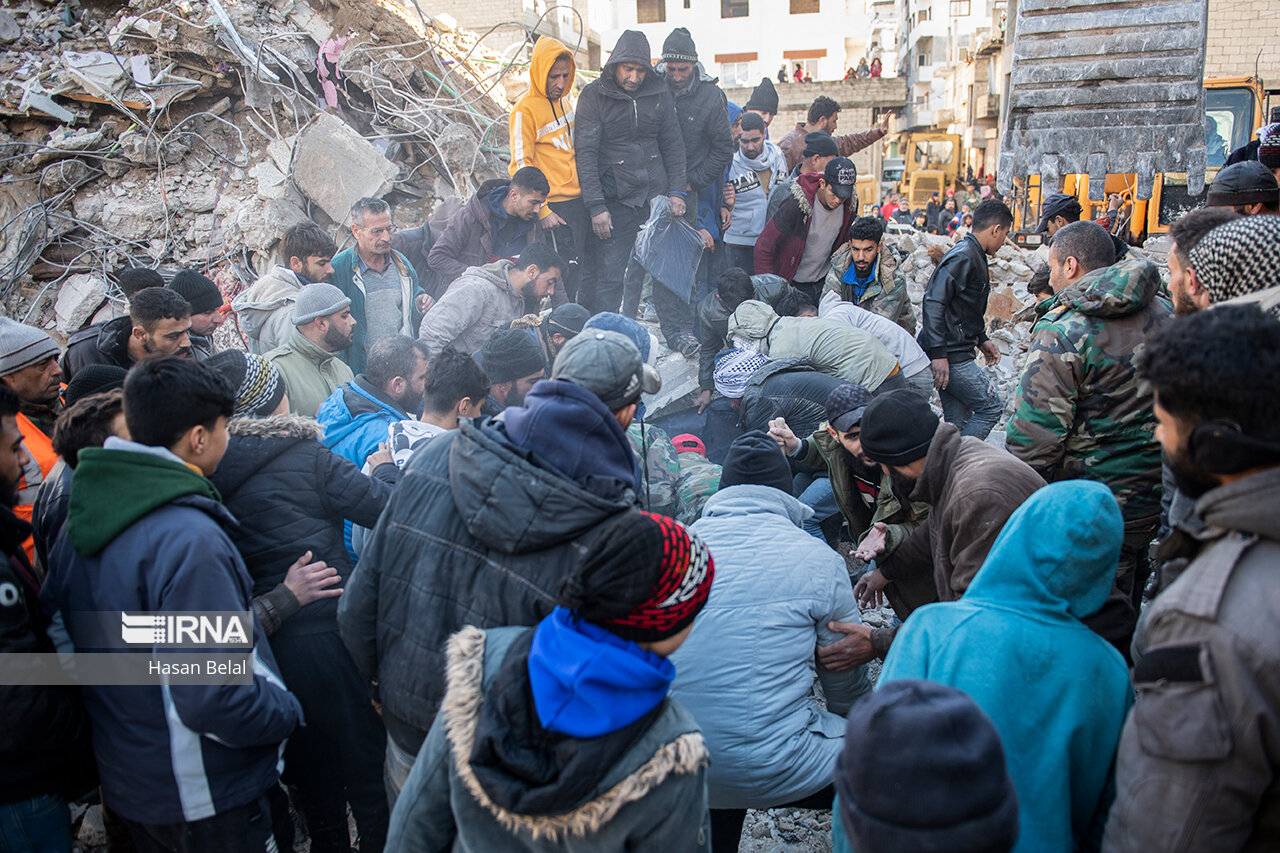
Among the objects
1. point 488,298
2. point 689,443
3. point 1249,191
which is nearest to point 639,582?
point 689,443

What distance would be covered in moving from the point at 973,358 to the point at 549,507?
181 inches

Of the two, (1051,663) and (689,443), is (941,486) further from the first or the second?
(689,443)

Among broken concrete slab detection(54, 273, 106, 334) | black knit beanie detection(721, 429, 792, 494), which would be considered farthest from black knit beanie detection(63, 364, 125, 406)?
broken concrete slab detection(54, 273, 106, 334)

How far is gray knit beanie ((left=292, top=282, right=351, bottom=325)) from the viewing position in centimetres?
394

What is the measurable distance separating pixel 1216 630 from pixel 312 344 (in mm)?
3890

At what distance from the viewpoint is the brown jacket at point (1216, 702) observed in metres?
1.25

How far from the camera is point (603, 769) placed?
1275 millimetres

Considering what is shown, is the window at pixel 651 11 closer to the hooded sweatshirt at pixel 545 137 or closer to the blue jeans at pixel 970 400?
the hooded sweatshirt at pixel 545 137

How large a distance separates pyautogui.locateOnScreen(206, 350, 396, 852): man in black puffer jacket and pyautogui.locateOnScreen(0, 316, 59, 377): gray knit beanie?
1460 millimetres

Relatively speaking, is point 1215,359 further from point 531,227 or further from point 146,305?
point 531,227

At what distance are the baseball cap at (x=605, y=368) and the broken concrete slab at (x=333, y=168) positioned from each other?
6068 millimetres

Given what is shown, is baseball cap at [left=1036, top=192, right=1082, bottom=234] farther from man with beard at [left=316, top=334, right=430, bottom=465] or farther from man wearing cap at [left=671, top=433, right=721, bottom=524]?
man with beard at [left=316, top=334, right=430, bottom=465]

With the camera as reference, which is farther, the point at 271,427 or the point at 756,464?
the point at 756,464

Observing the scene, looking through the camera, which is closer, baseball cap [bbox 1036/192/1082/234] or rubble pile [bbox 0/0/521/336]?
baseball cap [bbox 1036/192/1082/234]
